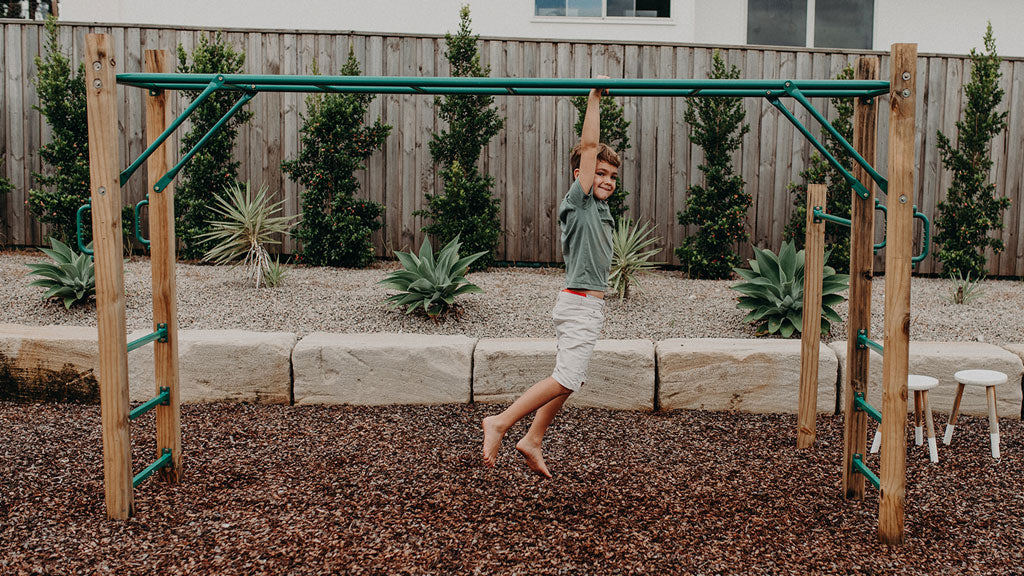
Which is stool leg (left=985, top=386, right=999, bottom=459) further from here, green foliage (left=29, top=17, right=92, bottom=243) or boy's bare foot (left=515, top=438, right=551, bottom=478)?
green foliage (left=29, top=17, right=92, bottom=243)

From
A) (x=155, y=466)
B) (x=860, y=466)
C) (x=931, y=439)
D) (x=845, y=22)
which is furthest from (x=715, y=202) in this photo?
(x=155, y=466)

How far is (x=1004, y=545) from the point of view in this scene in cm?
270

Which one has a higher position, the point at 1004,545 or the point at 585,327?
the point at 585,327

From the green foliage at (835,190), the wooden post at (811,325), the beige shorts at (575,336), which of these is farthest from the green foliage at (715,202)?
the beige shorts at (575,336)

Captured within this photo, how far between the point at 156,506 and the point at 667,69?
5.85 m

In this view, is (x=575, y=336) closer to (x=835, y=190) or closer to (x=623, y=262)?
(x=623, y=262)

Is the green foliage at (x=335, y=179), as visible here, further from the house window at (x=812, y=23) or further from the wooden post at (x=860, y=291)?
the house window at (x=812, y=23)

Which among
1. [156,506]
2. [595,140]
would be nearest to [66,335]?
[156,506]

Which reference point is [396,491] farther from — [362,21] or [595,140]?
[362,21]

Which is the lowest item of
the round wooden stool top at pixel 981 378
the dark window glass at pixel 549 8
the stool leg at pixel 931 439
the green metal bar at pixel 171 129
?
the stool leg at pixel 931 439

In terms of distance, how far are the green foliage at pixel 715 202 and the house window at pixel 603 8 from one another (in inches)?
91.0

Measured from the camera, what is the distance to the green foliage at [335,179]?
6664 mm

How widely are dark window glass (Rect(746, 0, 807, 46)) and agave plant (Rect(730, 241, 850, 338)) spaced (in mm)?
5717

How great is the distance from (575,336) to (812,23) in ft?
27.2
